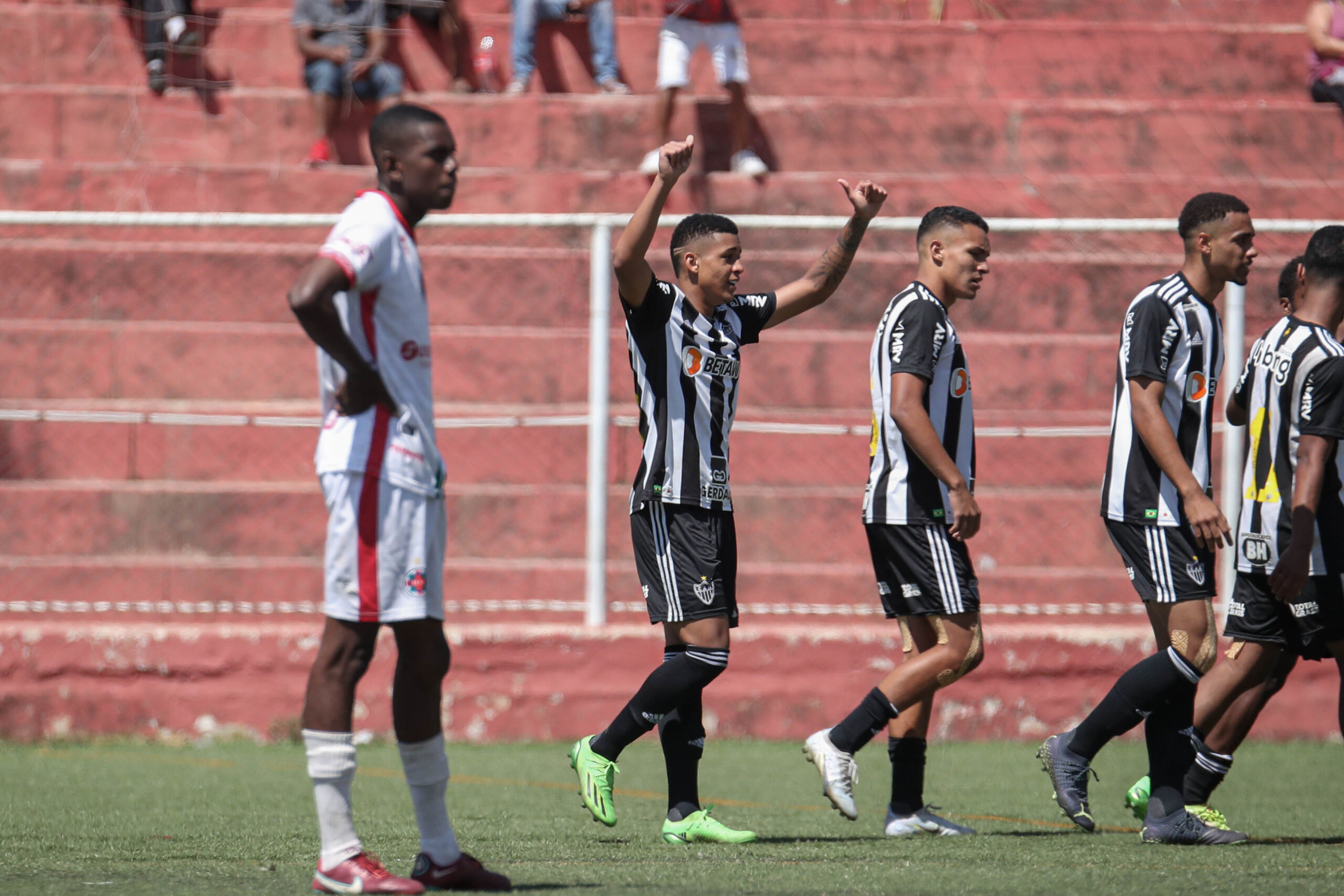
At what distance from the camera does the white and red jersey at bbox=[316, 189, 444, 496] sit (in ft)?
12.6

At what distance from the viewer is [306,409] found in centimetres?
1022

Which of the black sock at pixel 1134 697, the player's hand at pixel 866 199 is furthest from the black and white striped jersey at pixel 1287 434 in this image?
the player's hand at pixel 866 199

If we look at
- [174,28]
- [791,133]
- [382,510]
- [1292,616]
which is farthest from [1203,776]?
[174,28]

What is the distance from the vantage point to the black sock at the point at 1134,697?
17.6ft

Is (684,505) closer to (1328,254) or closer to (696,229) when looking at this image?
(696,229)

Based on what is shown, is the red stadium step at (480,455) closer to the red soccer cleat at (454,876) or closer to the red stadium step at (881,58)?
the red stadium step at (881,58)

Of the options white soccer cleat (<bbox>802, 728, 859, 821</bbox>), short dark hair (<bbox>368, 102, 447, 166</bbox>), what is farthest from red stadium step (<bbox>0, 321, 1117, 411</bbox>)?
short dark hair (<bbox>368, 102, 447, 166</bbox>)

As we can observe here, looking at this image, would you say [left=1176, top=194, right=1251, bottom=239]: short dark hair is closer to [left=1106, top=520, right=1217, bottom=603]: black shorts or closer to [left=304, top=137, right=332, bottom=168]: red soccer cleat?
[left=1106, top=520, right=1217, bottom=603]: black shorts

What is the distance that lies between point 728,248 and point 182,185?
7.27 metres

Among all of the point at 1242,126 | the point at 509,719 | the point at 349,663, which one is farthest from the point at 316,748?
the point at 1242,126

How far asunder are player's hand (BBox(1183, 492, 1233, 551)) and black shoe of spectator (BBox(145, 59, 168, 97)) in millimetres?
9384

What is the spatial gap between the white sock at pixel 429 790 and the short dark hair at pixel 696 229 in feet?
6.97

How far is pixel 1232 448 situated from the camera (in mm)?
8742

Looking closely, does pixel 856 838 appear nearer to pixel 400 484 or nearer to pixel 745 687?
pixel 400 484
